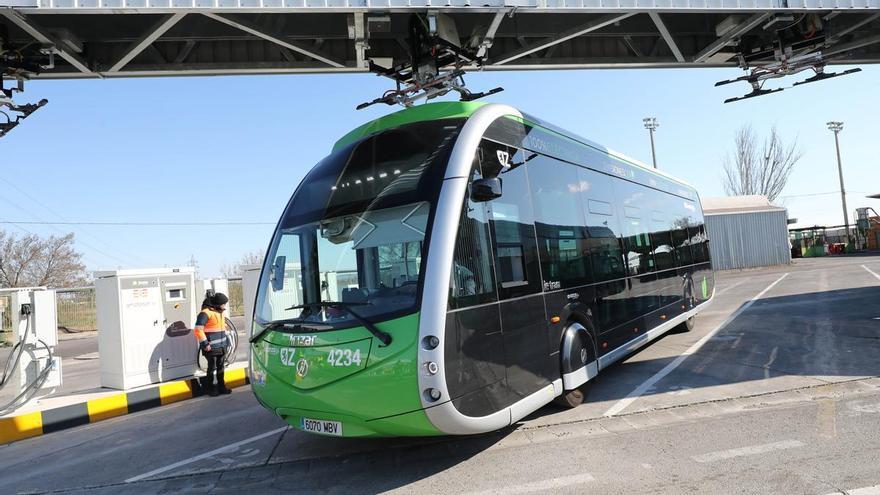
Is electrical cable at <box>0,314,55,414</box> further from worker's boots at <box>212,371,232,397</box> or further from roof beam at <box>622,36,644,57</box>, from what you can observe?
roof beam at <box>622,36,644,57</box>

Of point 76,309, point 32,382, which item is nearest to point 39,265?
point 76,309

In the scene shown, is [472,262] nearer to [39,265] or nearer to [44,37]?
[44,37]

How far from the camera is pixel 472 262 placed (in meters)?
4.27

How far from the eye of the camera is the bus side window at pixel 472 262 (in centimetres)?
407

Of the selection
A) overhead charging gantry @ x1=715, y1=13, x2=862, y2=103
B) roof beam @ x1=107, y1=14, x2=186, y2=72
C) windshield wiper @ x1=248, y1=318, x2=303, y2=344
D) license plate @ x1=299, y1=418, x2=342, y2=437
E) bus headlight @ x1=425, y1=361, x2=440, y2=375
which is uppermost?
roof beam @ x1=107, y1=14, x2=186, y2=72

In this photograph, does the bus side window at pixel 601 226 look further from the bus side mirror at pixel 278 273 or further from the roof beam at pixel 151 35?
the roof beam at pixel 151 35

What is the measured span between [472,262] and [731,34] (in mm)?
8333

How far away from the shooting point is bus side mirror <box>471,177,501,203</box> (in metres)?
4.32

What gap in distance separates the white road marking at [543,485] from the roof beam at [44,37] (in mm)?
8756

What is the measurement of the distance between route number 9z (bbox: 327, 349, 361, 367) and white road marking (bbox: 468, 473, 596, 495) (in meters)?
1.32

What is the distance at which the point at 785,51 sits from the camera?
31.9 ft

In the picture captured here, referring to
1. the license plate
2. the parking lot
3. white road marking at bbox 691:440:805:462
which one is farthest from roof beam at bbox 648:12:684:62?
the license plate

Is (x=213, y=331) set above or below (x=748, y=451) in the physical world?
→ above

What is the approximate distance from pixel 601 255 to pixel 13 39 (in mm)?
9980
